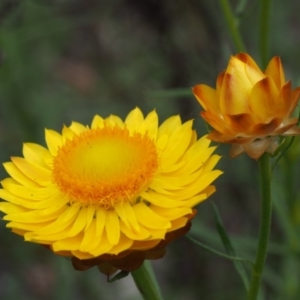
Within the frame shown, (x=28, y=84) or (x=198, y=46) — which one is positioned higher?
(x=28, y=84)

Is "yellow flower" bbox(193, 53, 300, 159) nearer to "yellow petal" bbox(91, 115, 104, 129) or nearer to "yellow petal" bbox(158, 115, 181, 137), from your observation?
"yellow petal" bbox(158, 115, 181, 137)

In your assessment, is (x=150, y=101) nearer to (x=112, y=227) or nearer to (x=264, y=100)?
(x=112, y=227)

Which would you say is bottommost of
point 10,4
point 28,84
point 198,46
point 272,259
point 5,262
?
point 272,259

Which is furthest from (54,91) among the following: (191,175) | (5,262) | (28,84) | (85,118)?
(191,175)

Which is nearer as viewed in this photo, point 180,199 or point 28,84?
point 180,199

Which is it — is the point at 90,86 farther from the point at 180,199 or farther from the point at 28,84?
the point at 180,199

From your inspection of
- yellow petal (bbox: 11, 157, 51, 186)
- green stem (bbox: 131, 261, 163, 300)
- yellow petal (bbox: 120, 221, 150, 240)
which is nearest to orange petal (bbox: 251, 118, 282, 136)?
yellow petal (bbox: 120, 221, 150, 240)

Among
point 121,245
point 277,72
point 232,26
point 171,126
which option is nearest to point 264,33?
point 232,26

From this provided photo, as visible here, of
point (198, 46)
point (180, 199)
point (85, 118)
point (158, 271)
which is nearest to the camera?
point (180, 199)
